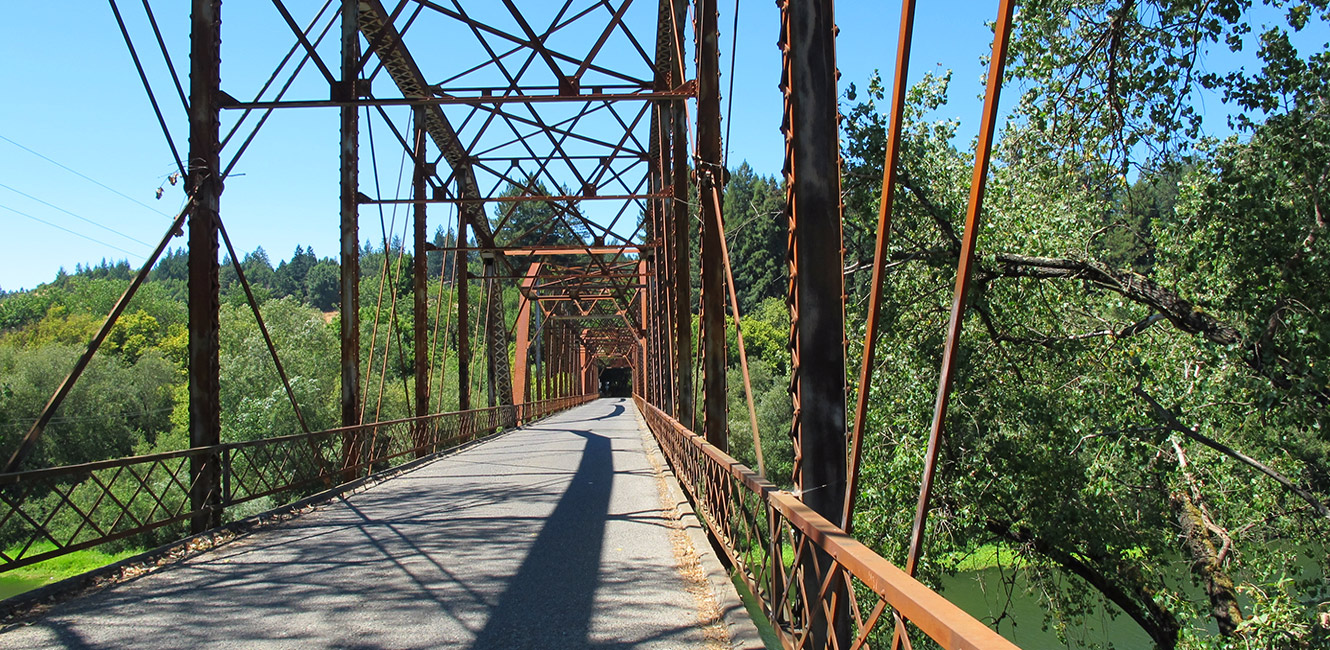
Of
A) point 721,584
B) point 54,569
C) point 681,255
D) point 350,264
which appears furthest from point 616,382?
point 721,584

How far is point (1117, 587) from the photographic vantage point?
10.6 meters

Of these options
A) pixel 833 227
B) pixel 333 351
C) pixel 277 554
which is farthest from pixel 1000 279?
pixel 333 351

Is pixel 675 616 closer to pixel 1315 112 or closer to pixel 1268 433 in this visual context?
pixel 1315 112

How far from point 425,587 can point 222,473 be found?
4521 mm

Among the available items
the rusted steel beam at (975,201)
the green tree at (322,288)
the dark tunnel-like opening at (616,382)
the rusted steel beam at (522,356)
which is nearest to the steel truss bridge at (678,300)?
the rusted steel beam at (975,201)

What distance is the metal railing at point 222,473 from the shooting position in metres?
7.14

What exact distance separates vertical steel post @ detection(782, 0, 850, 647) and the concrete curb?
887 millimetres

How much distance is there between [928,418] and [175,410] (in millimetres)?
50264

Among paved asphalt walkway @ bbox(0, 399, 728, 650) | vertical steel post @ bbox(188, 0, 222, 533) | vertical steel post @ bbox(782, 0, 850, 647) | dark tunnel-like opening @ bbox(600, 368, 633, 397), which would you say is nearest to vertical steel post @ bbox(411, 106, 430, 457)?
paved asphalt walkway @ bbox(0, 399, 728, 650)

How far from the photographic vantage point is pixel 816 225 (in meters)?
4.53

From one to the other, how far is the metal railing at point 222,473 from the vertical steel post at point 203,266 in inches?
4.3

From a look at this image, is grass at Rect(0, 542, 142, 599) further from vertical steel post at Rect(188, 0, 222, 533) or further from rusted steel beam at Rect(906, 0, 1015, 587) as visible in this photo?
rusted steel beam at Rect(906, 0, 1015, 587)

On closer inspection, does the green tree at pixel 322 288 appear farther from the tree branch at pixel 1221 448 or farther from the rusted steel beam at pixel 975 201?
the rusted steel beam at pixel 975 201

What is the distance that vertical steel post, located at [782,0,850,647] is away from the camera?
4520 mm
